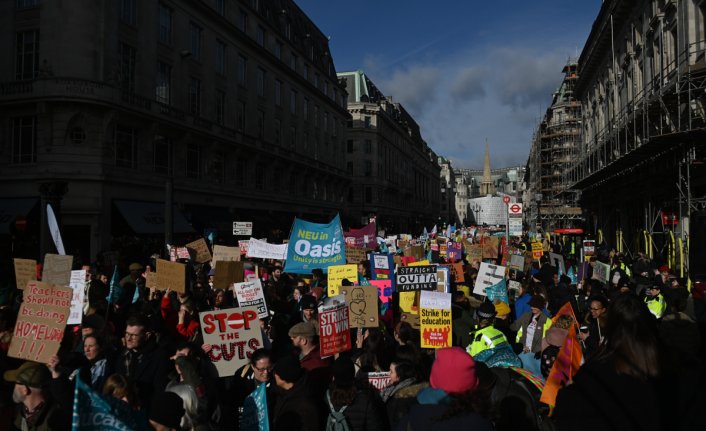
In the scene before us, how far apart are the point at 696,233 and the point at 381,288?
6.04 metres

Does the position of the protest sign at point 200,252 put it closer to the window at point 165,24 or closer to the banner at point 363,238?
the banner at point 363,238

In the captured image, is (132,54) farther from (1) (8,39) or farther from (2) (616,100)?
(2) (616,100)

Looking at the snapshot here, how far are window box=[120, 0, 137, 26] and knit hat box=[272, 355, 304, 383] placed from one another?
26583mm

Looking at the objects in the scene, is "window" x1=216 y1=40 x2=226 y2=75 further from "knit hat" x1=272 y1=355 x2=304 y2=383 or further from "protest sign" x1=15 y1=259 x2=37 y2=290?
"knit hat" x1=272 y1=355 x2=304 y2=383

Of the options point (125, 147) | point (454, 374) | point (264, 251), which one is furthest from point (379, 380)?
point (125, 147)

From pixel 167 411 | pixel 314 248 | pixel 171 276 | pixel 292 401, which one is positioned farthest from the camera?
pixel 314 248

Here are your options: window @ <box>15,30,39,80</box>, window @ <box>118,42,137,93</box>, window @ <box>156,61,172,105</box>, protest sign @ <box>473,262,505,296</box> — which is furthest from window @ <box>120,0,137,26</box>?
protest sign @ <box>473,262,505,296</box>

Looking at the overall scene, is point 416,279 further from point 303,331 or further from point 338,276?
point 303,331

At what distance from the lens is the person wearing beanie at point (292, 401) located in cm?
411

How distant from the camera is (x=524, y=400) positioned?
383cm

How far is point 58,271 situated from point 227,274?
305 cm

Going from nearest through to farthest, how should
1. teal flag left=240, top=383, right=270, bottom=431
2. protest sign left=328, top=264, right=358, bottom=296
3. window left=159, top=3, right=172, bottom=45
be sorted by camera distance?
teal flag left=240, top=383, right=270, bottom=431
protest sign left=328, top=264, right=358, bottom=296
window left=159, top=3, right=172, bottom=45

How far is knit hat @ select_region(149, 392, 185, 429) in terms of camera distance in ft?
11.7

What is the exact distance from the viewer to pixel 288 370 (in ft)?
14.4
